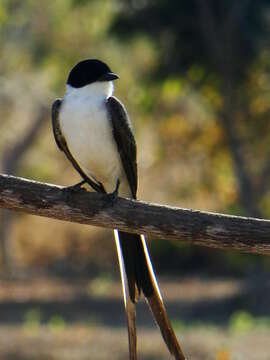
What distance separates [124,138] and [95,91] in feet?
1.17

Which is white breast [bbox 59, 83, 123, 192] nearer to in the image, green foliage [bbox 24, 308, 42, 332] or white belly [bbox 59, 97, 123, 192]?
white belly [bbox 59, 97, 123, 192]

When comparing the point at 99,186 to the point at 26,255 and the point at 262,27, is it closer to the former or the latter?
the point at 262,27

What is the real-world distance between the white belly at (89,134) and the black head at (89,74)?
0.14 m

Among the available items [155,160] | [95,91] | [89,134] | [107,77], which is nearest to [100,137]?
[89,134]

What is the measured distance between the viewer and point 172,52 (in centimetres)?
1817

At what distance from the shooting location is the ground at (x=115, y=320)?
12812mm

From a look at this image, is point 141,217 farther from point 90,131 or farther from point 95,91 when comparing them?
point 95,91

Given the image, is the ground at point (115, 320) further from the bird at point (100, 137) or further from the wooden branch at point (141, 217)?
the wooden branch at point (141, 217)

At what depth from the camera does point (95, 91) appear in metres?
7.30

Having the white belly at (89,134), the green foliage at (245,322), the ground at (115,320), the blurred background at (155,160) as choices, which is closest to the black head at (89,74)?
the white belly at (89,134)

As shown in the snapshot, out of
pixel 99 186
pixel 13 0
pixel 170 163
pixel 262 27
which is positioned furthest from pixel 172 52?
pixel 99 186

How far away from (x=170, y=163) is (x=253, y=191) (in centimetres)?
279

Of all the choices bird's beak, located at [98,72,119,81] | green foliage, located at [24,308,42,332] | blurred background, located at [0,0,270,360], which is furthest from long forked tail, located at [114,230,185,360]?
green foliage, located at [24,308,42,332]

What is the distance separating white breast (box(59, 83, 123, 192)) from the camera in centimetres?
714
